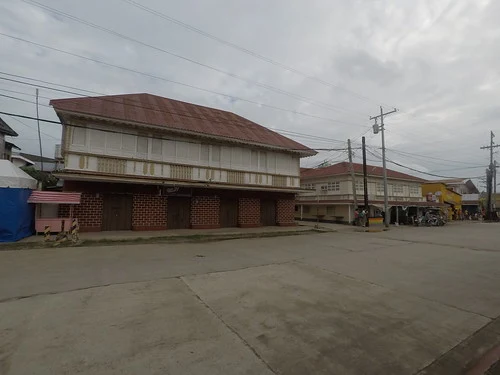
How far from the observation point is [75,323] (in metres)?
4.28

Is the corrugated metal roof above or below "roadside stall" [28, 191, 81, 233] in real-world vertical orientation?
above

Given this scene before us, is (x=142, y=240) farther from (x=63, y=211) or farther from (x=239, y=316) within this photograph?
(x=239, y=316)

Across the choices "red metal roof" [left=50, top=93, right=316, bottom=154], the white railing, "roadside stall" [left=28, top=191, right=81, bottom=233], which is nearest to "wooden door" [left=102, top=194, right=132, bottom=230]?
the white railing

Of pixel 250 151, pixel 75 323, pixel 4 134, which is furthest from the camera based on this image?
pixel 4 134

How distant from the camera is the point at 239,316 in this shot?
4734mm

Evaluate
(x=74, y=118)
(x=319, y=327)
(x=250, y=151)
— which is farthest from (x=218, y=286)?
(x=250, y=151)

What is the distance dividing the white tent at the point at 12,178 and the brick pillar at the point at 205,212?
847 centimetres

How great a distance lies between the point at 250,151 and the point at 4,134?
20045mm

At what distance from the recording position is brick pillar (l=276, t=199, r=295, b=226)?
72.9ft

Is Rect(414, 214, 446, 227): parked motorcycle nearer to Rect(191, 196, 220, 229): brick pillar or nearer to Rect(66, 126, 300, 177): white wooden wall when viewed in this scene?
Rect(66, 126, 300, 177): white wooden wall

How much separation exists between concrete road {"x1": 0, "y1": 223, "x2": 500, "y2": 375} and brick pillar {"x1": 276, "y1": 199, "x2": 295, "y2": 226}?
13.1 meters

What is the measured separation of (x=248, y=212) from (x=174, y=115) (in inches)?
319

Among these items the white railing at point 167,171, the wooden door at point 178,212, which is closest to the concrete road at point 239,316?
the white railing at point 167,171

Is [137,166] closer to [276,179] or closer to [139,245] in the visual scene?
[139,245]
